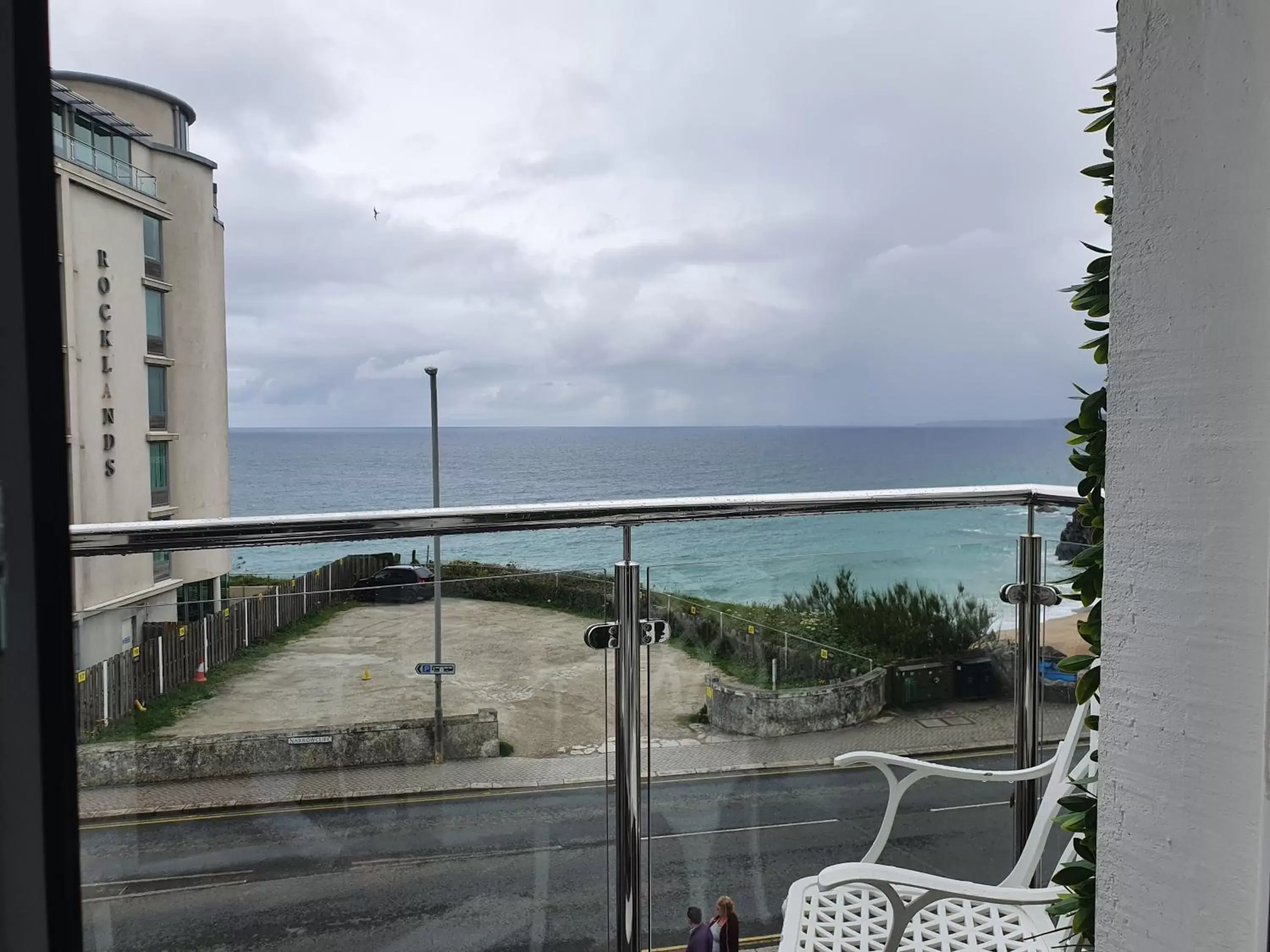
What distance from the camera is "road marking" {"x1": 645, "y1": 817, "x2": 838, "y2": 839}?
1980 mm

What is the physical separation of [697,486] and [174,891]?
46.6 m

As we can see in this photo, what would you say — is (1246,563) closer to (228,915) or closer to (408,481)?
(228,915)

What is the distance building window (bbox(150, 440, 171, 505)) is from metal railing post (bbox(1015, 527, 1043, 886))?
27.4 m

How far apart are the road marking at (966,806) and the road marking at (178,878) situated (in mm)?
1472

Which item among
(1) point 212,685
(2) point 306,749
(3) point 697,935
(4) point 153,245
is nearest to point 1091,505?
(3) point 697,935

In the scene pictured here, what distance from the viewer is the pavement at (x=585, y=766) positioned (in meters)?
1.77

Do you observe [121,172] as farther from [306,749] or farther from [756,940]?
[756,940]

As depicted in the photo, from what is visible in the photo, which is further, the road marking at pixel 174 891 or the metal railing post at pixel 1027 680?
the metal railing post at pixel 1027 680

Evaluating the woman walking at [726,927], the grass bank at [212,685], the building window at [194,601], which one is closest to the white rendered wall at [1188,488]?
the woman walking at [726,927]

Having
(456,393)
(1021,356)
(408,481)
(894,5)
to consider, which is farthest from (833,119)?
(408,481)

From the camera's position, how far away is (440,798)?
1868 millimetres

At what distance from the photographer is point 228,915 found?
1.78 meters

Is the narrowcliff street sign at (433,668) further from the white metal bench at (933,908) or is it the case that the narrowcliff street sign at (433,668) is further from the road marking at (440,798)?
the white metal bench at (933,908)

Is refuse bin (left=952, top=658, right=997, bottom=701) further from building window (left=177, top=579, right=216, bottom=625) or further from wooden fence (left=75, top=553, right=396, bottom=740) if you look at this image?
building window (left=177, top=579, right=216, bottom=625)
